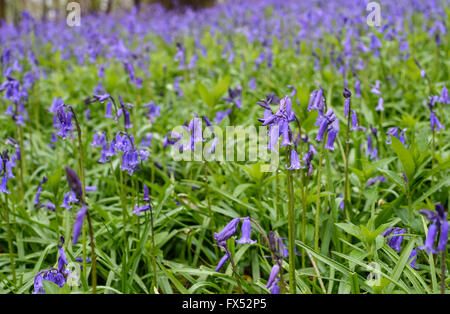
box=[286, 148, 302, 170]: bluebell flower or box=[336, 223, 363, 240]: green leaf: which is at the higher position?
box=[286, 148, 302, 170]: bluebell flower

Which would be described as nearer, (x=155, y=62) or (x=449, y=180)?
(x=449, y=180)

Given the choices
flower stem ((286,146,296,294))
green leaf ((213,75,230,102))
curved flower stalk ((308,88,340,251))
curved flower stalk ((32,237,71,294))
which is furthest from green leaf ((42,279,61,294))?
green leaf ((213,75,230,102))

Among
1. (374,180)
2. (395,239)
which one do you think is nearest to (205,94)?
(374,180)

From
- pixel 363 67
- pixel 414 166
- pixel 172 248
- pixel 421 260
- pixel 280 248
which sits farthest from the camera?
pixel 363 67

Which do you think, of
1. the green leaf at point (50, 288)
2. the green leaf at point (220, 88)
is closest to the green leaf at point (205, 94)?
the green leaf at point (220, 88)

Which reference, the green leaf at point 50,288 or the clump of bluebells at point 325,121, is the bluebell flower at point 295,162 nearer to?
the clump of bluebells at point 325,121

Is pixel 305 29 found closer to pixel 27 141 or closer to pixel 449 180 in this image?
pixel 27 141

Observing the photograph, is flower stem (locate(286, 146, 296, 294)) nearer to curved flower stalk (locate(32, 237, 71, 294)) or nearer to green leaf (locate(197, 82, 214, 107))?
curved flower stalk (locate(32, 237, 71, 294))

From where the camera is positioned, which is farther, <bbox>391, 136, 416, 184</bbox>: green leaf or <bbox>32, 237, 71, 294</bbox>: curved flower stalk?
<bbox>391, 136, 416, 184</bbox>: green leaf

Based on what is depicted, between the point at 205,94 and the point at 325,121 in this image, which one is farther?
the point at 205,94

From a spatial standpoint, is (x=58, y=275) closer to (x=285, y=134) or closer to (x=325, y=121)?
(x=285, y=134)
